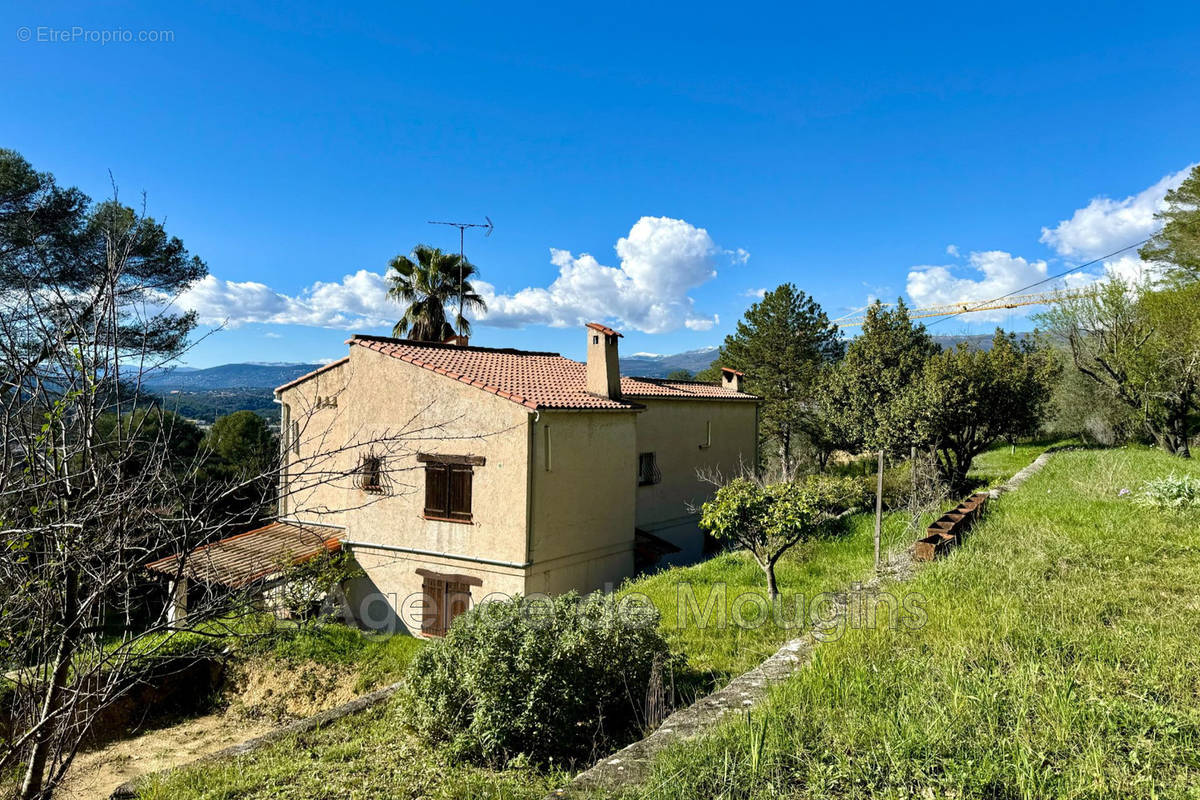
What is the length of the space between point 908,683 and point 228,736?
1057 centimetres

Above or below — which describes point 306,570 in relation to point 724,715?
below

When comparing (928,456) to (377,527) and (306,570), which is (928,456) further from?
(306,570)

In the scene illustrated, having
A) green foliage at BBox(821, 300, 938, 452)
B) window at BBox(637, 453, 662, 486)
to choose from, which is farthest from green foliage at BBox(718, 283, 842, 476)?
window at BBox(637, 453, 662, 486)

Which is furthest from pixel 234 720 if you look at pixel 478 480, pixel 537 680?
pixel 537 680

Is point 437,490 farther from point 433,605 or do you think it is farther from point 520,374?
point 520,374

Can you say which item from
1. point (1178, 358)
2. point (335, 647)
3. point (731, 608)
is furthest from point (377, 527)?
point (1178, 358)

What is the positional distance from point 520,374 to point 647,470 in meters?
4.36

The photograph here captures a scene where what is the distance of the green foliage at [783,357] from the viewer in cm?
3462

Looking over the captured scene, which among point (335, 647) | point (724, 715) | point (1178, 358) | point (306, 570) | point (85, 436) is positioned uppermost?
point (1178, 358)

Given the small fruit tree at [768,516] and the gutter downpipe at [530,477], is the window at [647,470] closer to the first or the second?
the gutter downpipe at [530,477]

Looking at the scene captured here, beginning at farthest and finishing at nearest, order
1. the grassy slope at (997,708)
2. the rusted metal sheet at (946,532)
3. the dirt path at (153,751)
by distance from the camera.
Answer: the dirt path at (153,751) → the rusted metal sheet at (946,532) → the grassy slope at (997,708)

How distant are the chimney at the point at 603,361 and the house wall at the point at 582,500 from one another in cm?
82

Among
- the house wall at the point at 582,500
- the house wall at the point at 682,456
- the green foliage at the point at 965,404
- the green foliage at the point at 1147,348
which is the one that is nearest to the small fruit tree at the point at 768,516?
the house wall at the point at 582,500

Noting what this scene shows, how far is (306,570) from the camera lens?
12344mm
